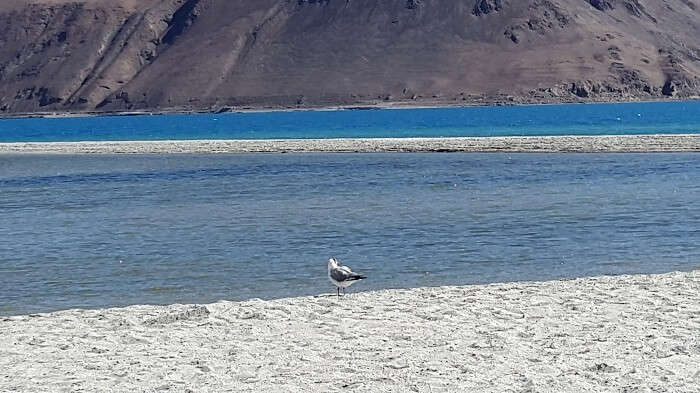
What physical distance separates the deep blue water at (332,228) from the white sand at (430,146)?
20.0 feet

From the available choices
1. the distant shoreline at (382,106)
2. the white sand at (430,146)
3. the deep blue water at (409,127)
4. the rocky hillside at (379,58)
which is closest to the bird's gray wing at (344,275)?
the white sand at (430,146)

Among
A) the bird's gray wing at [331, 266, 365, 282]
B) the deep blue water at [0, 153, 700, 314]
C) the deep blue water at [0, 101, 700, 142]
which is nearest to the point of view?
the bird's gray wing at [331, 266, 365, 282]

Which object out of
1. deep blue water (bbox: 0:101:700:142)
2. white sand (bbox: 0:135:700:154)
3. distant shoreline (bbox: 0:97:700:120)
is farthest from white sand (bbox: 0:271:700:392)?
distant shoreline (bbox: 0:97:700:120)

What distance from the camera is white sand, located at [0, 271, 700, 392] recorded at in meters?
9.41

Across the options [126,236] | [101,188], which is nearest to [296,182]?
[101,188]

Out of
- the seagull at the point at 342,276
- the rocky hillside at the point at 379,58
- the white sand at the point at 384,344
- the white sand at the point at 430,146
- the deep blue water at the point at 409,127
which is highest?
the white sand at the point at 384,344

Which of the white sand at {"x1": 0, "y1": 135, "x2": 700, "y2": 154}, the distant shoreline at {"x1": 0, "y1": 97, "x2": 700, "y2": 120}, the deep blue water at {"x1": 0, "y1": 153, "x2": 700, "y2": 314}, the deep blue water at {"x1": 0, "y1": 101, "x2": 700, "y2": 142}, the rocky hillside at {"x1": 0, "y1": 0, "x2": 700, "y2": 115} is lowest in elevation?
the distant shoreline at {"x1": 0, "y1": 97, "x2": 700, "y2": 120}

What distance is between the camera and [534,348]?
34.0ft

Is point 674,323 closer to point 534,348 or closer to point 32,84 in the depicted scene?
point 534,348

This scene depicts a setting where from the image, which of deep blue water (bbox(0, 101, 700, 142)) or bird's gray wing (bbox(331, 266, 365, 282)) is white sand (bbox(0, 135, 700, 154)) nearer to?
deep blue water (bbox(0, 101, 700, 142))

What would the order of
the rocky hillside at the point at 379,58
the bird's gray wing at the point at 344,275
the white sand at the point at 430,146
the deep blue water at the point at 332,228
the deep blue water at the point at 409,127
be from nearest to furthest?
the bird's gray wing at the point at 344,275, the deep blue water at the point at 332,228, the white sand at the point at 430,146, the deep blue water at the point at 409,127, the rocky hillside at the point at 379,58

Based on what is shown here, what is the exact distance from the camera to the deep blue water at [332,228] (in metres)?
16.5

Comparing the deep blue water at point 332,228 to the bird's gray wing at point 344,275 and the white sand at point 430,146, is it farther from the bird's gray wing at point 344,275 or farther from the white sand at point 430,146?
the white sand at point 430,146

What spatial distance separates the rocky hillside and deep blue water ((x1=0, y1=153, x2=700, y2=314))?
128692 mm
